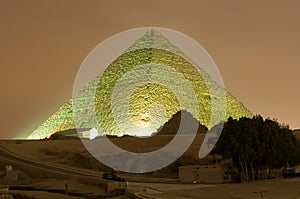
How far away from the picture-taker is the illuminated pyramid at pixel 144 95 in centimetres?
11262

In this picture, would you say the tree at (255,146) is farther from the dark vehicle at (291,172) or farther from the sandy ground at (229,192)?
the sandy ground at (229,192)

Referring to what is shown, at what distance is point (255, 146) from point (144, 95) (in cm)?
7130

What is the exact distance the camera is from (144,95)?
11581 cm

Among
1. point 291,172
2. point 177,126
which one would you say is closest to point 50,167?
point 291,172

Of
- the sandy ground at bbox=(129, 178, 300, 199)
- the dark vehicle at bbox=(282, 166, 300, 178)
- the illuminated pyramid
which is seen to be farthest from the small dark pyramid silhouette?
the sandy ground at bbox=(129, 178, 300, 199)

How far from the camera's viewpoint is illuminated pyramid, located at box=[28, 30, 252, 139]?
113m

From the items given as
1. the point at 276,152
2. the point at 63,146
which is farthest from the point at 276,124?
the point at 63,146

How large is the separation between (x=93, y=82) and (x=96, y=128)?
18.8 metres

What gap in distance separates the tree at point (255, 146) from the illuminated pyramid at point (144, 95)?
200 ft

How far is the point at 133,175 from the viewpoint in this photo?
170 feet

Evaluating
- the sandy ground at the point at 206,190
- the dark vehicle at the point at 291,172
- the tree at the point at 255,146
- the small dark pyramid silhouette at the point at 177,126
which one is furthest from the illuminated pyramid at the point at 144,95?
the sandy ground at the point at 206,190

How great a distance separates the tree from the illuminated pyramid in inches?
2398

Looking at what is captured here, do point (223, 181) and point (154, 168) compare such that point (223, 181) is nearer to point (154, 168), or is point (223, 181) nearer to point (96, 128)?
point (154, 168)

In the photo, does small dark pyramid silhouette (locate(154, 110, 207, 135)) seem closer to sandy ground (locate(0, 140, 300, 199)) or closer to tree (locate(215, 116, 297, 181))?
tree (locate(215, 116, 297, 181))
